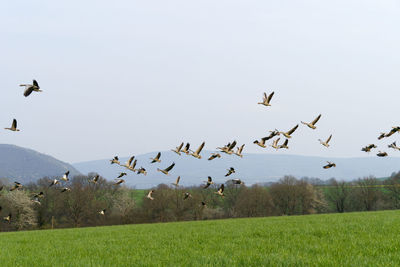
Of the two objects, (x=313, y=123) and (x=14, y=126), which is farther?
(x=313, y=123)

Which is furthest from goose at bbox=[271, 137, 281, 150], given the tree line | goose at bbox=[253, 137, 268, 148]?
the tree line

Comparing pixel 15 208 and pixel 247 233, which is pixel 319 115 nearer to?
pixel 247 233

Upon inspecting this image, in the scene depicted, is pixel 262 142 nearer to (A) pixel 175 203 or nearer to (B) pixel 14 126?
(B) pixel 14 126

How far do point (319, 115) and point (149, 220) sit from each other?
2913 inches

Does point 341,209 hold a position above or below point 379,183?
below

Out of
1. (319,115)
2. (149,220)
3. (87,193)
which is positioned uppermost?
(319,115)

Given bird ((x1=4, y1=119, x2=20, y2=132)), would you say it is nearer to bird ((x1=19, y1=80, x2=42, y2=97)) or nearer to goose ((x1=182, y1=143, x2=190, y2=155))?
bird ((x1=19, y1=80, x2=42, y2=97))

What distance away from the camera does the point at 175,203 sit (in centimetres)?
9144

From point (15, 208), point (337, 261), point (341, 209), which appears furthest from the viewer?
point (341, 209)

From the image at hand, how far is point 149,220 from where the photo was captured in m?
85.7

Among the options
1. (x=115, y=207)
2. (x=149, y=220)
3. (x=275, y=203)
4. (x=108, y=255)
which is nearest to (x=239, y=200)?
(x=275, y=203)

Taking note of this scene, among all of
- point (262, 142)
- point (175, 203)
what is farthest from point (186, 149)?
point (175, 203)

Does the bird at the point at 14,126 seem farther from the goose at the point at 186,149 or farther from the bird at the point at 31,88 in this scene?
the goose at the point at 186,149

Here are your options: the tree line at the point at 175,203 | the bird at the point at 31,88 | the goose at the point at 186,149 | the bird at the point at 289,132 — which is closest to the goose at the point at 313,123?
the bird at the point at 289,132
